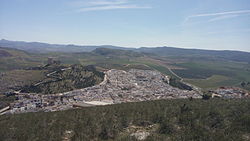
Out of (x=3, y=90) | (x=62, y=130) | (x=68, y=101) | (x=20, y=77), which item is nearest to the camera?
(x=62, y=130)

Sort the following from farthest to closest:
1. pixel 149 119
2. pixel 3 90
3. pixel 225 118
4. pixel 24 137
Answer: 1. pixel 3 90
2. pixel 149 119
3. pixel 225 118
4. pixel 24 137

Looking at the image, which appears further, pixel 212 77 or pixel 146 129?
pixel 212 77

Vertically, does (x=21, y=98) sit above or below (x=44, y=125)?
below

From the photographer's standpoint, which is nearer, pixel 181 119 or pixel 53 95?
pixel 181 119

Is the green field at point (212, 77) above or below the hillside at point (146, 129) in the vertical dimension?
below

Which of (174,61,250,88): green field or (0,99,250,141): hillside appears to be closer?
(0,99,250,141): hillside

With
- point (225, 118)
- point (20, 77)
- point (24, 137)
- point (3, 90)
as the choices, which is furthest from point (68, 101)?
point (20, 77)

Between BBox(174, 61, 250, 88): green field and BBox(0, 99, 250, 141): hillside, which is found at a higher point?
BBox(0, 99, 250, 141): hillside

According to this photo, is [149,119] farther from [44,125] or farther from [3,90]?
[3,90]

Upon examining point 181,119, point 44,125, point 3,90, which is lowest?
point 3,90

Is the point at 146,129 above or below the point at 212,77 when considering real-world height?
above

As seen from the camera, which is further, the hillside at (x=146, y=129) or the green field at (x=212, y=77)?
the green field at (x=212, y=77)
